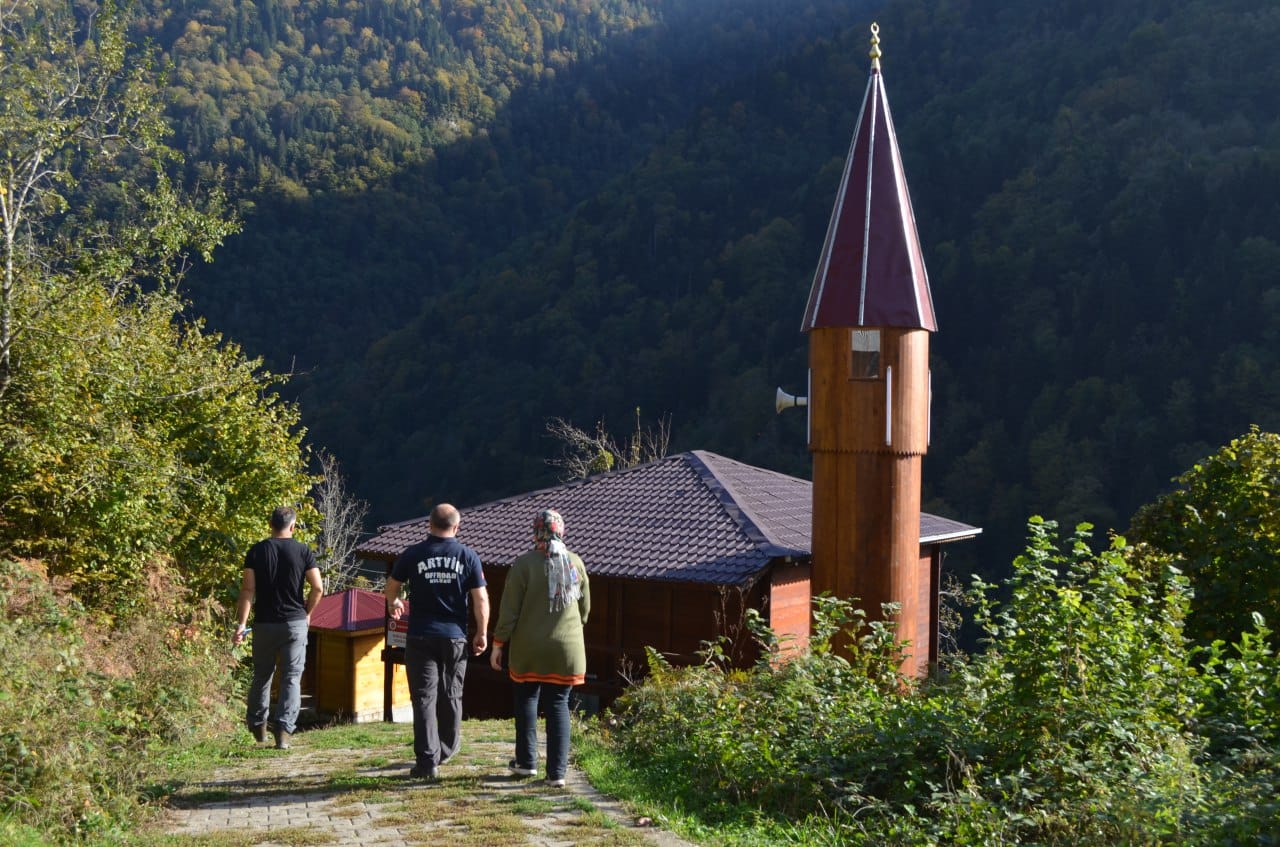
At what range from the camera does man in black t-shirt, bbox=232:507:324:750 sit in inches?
293

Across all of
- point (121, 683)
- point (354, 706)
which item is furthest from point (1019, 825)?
point (354, 706)

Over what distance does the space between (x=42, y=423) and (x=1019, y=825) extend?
1157 centimetres

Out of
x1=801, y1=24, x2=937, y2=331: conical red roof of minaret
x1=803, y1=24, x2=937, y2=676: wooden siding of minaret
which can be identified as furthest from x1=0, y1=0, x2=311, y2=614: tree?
x1=801, y1=24, x2=937, y2=331: conical red roof of minaret

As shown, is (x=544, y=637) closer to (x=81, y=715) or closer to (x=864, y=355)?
(x=81, y=715)

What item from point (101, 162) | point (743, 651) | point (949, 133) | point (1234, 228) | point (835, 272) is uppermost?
point (949, 133)

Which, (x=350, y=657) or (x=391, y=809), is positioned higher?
(x=391, y=809)

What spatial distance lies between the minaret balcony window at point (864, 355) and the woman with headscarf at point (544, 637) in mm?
9516

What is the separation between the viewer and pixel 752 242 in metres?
71.2

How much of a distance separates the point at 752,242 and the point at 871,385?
57332mm

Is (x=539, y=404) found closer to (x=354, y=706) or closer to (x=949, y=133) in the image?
(x=949, y=133)

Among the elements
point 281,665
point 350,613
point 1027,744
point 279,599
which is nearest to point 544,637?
point 279,599

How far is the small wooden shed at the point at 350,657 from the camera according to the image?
23547mm

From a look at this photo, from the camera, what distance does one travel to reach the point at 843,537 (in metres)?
15.0

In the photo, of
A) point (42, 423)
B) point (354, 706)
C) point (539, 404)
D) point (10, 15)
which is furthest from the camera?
point (539, 404)
